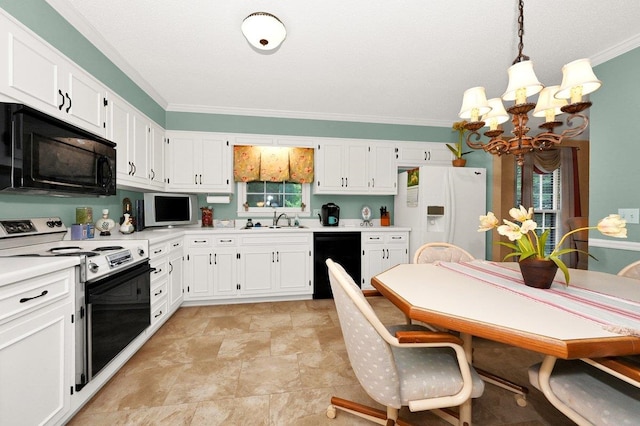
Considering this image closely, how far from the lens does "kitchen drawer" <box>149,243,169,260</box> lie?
7.90 ft

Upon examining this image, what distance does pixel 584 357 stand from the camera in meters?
0.87

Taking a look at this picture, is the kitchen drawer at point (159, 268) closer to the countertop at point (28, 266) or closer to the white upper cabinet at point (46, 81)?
the countertop at point (28, 266)

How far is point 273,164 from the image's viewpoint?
12.7ft

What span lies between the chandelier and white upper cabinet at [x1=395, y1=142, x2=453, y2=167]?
2.09 metres

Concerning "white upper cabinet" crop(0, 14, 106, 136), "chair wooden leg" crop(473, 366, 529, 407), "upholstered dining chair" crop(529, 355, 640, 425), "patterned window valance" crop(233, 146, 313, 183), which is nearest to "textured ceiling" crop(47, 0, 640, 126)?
"white upper cabinet" crop(0, 14, 106, 136)

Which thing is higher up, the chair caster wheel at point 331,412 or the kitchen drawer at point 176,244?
the kitchen drawer at point 176,244

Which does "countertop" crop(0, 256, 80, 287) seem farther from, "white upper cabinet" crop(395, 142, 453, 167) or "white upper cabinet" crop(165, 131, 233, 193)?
"white upper cabinet" crop(395, 142, 453, 167)

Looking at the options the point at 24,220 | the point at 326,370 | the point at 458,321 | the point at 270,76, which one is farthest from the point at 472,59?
the point at 24,220

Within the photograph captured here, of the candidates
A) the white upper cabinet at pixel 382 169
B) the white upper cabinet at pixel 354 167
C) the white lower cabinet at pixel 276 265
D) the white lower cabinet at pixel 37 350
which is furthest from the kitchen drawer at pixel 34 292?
the white upper cabinet at pixel 382 169

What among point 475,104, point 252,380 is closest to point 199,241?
point 252,380

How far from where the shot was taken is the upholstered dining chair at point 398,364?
109cm

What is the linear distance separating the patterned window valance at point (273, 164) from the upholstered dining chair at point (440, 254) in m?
2.03

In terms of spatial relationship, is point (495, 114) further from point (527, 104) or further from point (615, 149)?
point (615, 149)

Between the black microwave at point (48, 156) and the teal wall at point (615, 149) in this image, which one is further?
the teal wall at point (615, 149)
